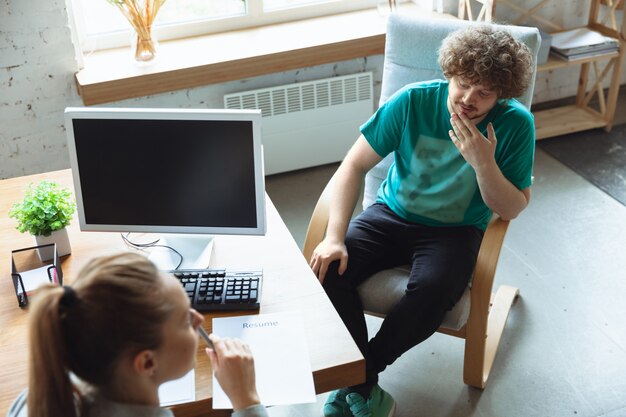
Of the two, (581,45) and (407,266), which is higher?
(581,45)

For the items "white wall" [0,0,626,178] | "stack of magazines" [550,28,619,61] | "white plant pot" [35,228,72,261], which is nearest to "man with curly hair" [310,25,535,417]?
"white plant pot" [35,228,72,261]

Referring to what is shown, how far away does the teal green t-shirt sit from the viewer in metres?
2.09

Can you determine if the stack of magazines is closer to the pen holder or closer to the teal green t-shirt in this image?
the teal green t-shirt

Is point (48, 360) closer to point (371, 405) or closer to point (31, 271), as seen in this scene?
point (31, 271)

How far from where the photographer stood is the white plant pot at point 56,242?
176 cm

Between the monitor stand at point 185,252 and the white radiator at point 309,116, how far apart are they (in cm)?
153

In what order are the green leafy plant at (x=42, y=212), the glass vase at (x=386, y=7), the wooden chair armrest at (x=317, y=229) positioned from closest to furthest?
the green leafy plant at (x=42, y=212)
the wooden chair armrest at (x=317, y=229)
the glass vase at (x=386, y=7)

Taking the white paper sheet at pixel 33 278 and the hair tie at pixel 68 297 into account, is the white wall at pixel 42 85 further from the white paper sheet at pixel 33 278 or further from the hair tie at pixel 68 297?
the hair tie at pixel 68 297

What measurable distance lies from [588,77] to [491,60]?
2316 millimetres

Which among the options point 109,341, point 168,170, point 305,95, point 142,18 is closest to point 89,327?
point 109,341

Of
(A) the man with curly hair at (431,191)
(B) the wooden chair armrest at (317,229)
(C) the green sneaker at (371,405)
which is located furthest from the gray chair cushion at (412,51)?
(C) the green sneaker at (371,405)

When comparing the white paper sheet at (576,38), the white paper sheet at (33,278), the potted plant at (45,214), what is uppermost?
the potted plant at (45,214)

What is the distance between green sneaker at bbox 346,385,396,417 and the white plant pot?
36.9 inches

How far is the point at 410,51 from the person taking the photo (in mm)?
2461
